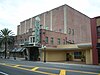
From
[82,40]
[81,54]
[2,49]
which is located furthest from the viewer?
[2,49]

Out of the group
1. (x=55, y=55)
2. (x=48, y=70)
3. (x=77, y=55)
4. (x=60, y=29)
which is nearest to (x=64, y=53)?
(x=55, y=55)

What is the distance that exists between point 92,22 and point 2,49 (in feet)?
165

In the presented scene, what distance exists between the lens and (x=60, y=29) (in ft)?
180

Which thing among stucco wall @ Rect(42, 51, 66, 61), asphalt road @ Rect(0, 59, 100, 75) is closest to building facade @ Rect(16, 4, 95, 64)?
stucco wall @ Rect(42, 51, 66, 61)

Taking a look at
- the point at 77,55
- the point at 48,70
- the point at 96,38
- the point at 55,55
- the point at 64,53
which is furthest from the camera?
the point at 64,53

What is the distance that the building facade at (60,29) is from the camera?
1848 inches

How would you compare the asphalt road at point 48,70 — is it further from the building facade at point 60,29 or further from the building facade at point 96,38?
the building facade at point 60,29

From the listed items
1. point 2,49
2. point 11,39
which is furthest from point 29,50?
point 2,49

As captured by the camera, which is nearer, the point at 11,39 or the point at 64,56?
the point at 64,56

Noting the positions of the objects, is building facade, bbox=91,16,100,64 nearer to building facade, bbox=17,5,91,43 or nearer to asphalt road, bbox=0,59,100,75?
asphalt road, bbox=0,59,100,75

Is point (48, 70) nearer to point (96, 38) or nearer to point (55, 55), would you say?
point (96, 38)

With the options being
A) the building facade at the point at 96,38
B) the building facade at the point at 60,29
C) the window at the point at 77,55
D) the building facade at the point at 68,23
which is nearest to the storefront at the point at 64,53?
the window at the point at 77,55

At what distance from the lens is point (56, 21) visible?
56.5 m

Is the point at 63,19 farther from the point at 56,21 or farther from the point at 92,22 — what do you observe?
the point at 92,22
